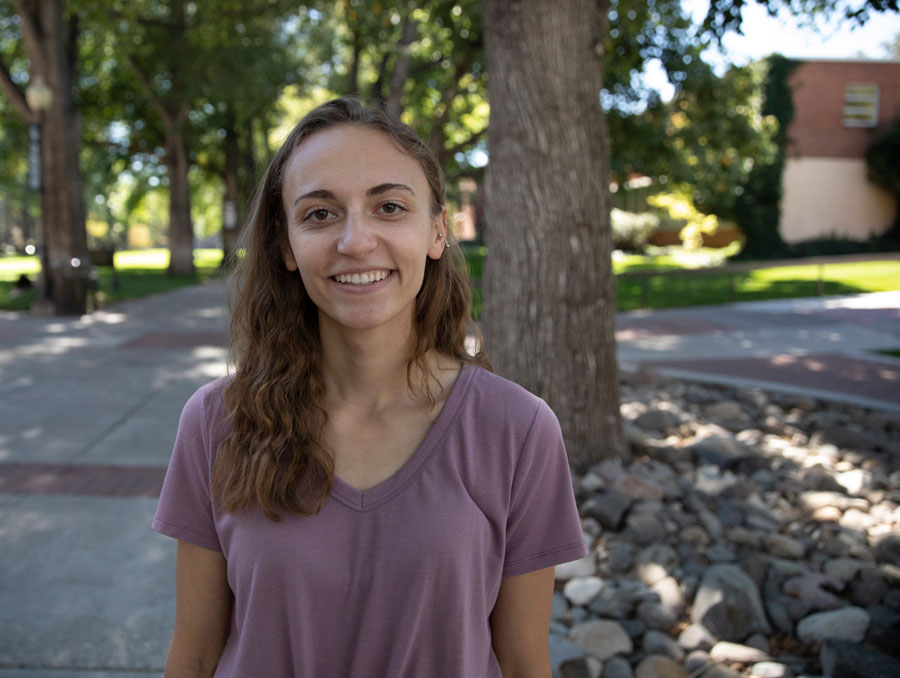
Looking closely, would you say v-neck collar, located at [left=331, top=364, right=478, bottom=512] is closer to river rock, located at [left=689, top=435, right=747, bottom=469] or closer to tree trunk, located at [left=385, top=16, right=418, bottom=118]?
river rock, located at [left=689, top=435, right=747, bottom=469]

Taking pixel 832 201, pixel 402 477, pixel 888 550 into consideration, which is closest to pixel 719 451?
pixel 888 550

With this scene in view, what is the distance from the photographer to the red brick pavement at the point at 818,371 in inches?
282

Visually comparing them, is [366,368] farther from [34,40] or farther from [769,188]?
[769,188]

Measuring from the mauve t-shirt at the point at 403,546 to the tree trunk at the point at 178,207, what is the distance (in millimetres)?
23302

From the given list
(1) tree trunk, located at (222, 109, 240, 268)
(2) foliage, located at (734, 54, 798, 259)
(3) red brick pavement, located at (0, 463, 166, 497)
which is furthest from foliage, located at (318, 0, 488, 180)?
(2) foliage, located at (734, 54, 798, 259)

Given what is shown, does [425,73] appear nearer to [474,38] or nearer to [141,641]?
[474,38]

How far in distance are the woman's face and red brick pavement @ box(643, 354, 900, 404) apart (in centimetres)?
632

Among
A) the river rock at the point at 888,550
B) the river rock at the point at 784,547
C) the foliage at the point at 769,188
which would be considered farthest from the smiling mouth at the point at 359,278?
the foliage at the point at 769,188

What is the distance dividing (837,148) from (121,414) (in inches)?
1014

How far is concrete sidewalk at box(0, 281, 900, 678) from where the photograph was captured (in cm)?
332

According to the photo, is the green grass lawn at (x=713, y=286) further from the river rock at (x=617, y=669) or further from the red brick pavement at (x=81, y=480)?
the river rock at (x=617, y=669)

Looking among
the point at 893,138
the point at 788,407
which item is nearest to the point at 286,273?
the point at 788,407

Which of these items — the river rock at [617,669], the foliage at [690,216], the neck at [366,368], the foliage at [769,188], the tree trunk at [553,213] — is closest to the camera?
the neck at [366,368]

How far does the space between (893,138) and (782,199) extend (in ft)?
12.2
